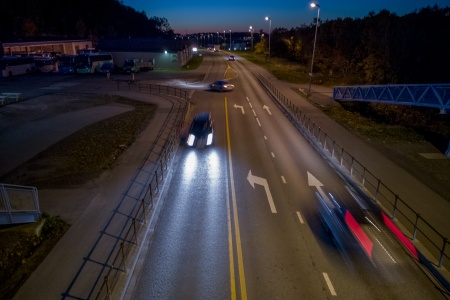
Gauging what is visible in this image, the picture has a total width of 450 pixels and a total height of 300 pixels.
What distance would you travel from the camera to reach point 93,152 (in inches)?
→ 763

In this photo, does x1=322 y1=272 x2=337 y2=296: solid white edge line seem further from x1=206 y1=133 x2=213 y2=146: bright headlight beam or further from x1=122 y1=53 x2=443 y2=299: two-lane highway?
x1=206 y1=133 x2=213 y2=146: bright headlight beam

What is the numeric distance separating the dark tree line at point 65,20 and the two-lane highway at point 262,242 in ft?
261

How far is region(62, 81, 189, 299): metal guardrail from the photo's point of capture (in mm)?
8969

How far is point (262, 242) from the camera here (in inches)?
443

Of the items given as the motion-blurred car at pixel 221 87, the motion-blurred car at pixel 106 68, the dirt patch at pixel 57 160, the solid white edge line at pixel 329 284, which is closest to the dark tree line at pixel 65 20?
the motion-blurred car at pixel 106 68

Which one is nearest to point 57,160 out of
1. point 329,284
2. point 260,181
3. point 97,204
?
point 97,204

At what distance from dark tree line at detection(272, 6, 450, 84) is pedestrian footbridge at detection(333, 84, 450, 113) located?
915 cm

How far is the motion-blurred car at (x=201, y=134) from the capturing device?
20.9 m

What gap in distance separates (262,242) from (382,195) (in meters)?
6.66

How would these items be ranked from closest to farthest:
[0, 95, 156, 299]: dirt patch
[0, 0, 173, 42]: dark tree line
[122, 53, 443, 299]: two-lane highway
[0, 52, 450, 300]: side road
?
[122, 53, 443, 299]: two-lane highway, [0, 52, 450, 300]: side road, [0, 95, 156, 299]: dirt patch, [0, 0, 173, 42]: dark tree line

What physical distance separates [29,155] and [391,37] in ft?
140

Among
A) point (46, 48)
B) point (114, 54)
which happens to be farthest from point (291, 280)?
point (46, 48)

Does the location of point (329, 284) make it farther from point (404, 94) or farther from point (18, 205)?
point (404, 94)

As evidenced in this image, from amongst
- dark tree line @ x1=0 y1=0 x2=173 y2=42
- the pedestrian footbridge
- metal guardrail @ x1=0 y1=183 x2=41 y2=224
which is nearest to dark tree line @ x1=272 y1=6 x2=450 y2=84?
the pedestrian footbridge
